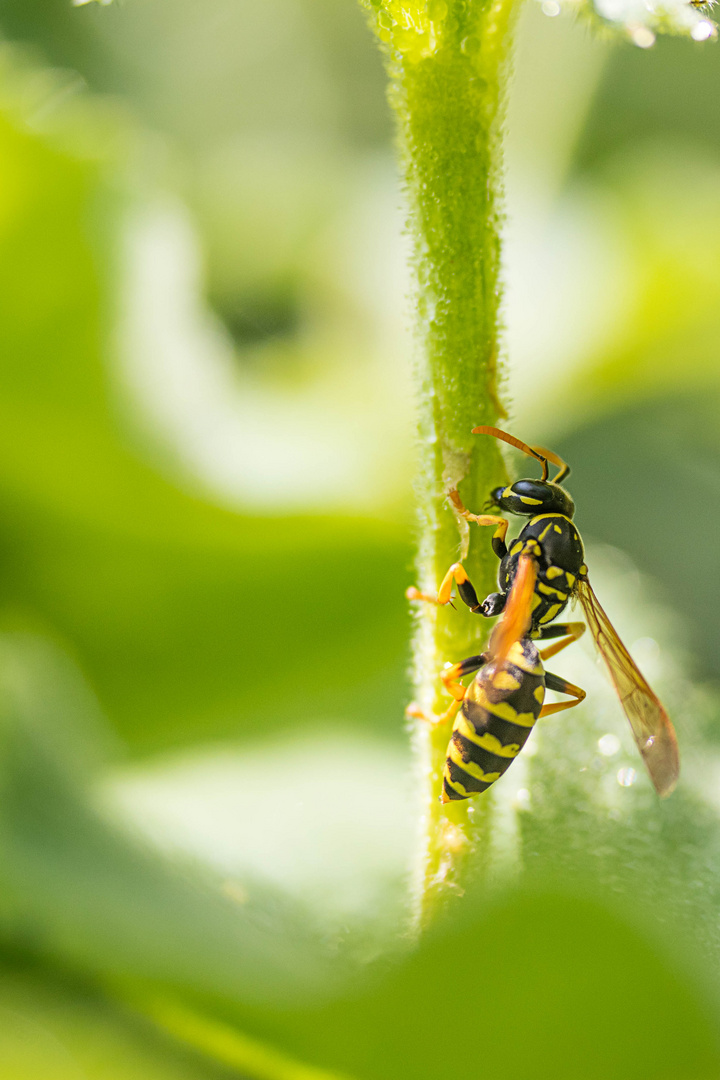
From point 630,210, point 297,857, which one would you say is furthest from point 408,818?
point 630,210

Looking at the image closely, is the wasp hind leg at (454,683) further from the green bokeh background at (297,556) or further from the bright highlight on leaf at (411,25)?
the bright highlight on leaf at (411,25)

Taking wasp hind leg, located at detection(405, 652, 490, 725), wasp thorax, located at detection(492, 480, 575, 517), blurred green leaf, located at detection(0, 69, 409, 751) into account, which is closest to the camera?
wasp hind leg, located at detection(405, 652, 490, 725)

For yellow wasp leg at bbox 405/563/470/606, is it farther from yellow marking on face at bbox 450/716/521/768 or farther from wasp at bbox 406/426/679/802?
yellow marking on face at bbox 450/716/521/768

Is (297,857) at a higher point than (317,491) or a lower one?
lower

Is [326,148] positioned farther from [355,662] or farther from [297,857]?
[297,857]

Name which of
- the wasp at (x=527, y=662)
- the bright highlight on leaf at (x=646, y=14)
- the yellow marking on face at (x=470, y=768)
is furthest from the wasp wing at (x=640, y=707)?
the bright highlight on leaf at (x=646, y=14)

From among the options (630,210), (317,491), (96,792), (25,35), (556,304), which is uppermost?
(25,35)

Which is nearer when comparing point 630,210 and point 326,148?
point 630,210

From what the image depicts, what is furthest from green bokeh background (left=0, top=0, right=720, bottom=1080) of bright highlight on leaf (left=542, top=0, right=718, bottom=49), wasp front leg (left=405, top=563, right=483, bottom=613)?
bright highlight on leaf (left=542, top=0, right=718, bottom=49)
